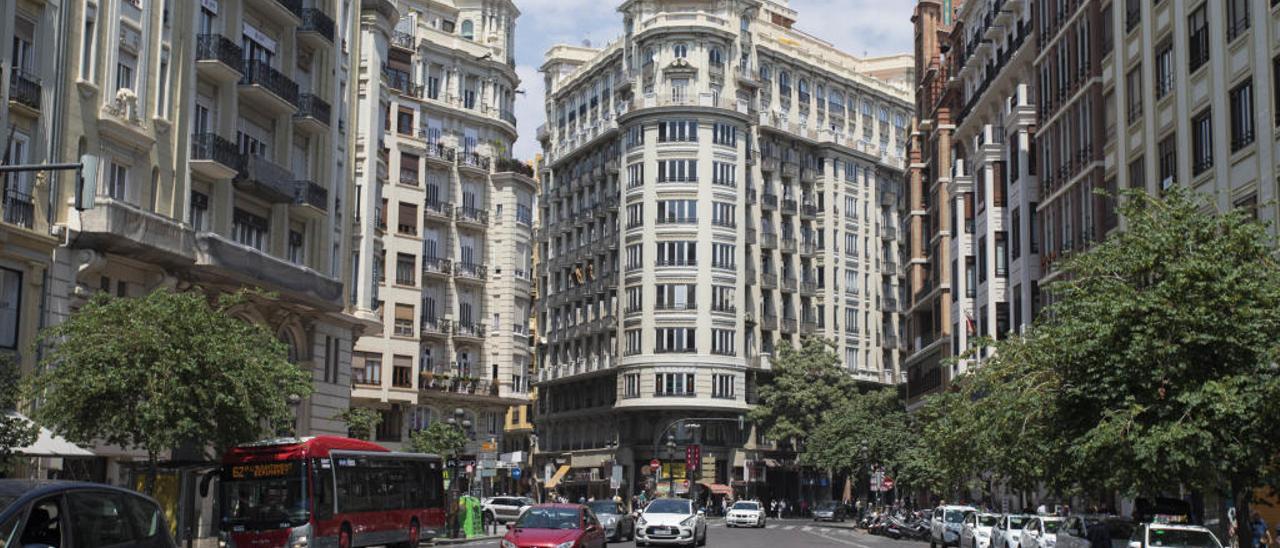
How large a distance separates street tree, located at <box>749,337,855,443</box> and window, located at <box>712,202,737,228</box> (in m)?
8.91

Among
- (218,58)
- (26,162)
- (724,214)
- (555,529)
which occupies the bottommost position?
(555,529)

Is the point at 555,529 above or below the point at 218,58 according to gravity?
below

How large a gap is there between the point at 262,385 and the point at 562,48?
8775 centimetres

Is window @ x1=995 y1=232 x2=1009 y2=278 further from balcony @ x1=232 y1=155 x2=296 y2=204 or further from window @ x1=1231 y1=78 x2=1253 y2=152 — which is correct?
balcony @ x1=232 y1=155 x2=296 y2=204

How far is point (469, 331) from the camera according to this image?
274 feet

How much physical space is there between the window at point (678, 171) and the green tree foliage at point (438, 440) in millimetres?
33074

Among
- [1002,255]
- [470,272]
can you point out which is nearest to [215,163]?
[1002,255]

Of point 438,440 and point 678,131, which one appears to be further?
point 678,131

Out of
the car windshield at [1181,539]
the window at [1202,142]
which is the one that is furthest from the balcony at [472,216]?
the car windshield at [1181,539]

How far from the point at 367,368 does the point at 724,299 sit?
103 feet

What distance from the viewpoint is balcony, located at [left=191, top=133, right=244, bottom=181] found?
42875 millimetres

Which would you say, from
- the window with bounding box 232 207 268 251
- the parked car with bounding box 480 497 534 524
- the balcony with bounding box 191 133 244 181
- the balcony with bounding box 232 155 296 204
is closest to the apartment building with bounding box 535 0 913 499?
the parked car with bounding box 480 497 534 524

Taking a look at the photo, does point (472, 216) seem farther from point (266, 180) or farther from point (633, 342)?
point (266, 180)

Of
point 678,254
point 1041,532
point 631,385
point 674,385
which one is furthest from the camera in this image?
point 678,254
